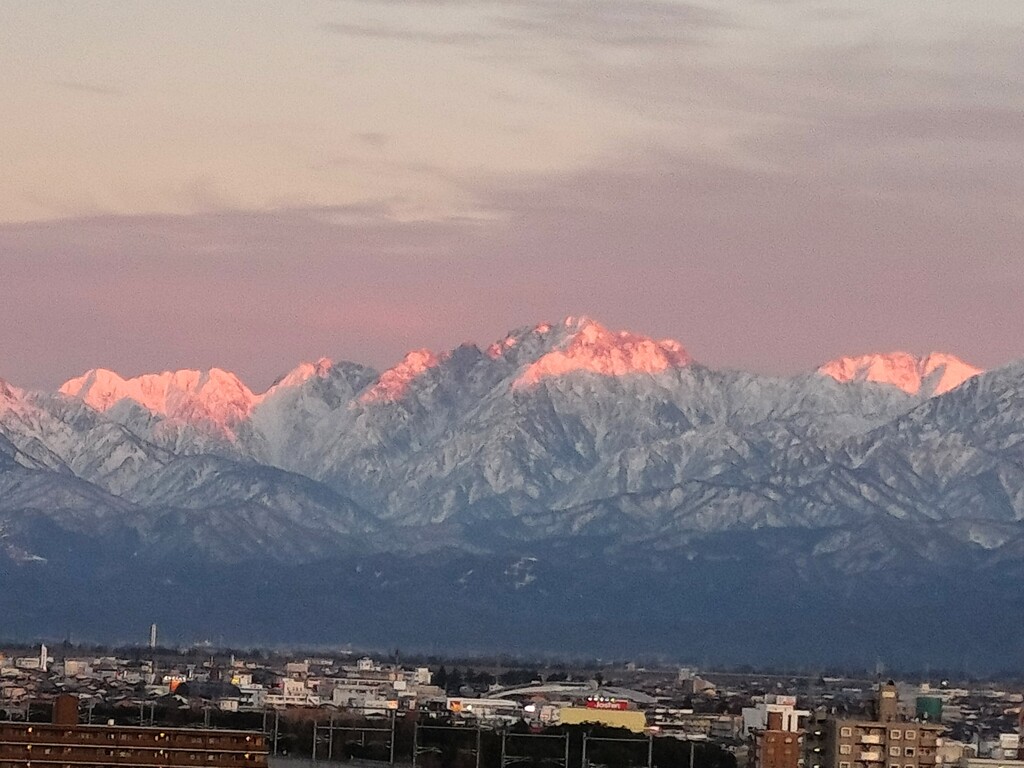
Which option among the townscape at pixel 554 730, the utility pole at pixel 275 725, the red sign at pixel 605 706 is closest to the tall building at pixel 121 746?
the townscape at pixel 554 730

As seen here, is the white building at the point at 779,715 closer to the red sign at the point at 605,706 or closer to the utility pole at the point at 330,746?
the red sign at the point at 605,706

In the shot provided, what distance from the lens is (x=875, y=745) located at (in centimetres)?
13800

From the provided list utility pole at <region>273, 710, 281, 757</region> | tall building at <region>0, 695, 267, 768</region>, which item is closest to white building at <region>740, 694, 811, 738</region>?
utility pole at <region>273, 710, 281, 757</region>

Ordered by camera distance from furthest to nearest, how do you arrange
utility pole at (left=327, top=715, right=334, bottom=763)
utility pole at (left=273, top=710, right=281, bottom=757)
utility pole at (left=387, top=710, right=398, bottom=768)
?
utility pole at (left=273, top=710, right=281, bottom=757) → utility pole at (left=327, top=715, right=334, bottom=763) → utility pole at (left=387, top=710, right=398, bottom=768)

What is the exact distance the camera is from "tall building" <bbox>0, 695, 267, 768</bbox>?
111m

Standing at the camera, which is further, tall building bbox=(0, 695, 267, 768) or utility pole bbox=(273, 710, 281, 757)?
utility pole bbox=(273, 710, 281, 757)

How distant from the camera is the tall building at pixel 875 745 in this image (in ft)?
450

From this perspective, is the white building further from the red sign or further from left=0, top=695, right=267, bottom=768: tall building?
left=0, top=695, right=267, bottom=768: tall building

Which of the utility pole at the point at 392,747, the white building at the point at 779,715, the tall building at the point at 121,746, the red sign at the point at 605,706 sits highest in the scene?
the red sign at the point at 605,706

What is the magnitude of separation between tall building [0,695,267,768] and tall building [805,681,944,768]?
25.8m

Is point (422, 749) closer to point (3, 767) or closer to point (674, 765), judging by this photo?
point (674, 765)

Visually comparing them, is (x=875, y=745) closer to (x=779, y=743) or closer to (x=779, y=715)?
(x=779, y=743)

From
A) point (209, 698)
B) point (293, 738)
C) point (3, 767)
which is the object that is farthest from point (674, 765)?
point (209, 698)

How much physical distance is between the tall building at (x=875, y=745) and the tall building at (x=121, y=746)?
25769 millimetres
